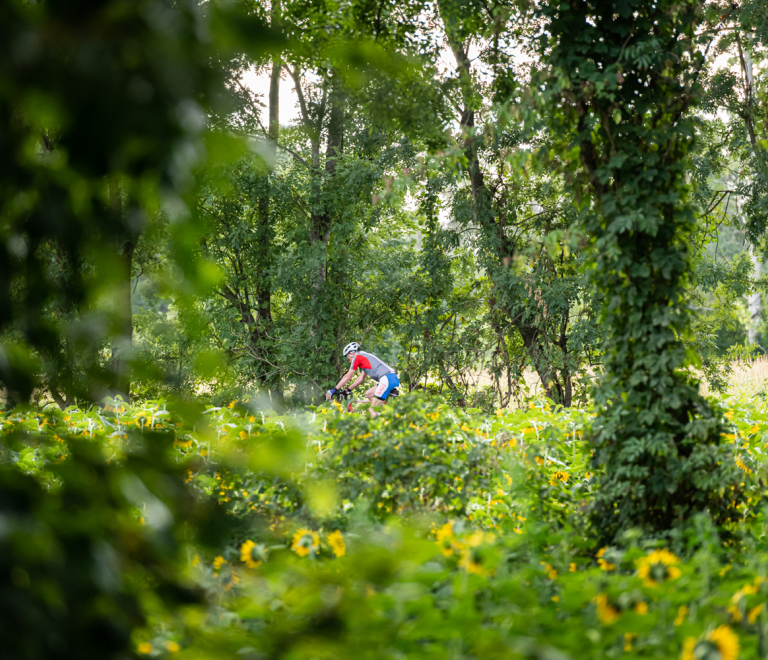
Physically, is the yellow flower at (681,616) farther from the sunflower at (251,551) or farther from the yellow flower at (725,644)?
the sunflower at (251,551)

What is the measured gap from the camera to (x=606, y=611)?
1.90 meters

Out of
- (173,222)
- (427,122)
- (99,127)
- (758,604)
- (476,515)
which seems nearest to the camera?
(99,127)

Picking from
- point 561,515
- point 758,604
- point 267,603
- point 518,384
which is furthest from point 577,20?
point 518,384

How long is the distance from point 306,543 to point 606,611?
1.25 meters

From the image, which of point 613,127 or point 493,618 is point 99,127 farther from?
point 613,127

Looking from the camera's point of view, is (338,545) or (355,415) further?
(355,415)

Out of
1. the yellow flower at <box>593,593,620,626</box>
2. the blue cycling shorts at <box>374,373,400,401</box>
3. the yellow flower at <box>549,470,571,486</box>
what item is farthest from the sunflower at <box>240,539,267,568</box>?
the blue cycling shorts at <box>374,373,400,401</box>

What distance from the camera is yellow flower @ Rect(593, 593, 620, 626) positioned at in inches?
74.6

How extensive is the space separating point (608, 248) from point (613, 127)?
27.5 inches

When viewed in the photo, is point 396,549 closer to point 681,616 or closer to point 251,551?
point 681,616

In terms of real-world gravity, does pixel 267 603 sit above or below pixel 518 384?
below

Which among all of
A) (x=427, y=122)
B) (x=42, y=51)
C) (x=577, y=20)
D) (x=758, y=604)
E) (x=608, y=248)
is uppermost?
(x=427, y=122)

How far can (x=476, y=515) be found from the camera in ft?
12.8

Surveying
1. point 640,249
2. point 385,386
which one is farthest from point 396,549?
point 385,386
